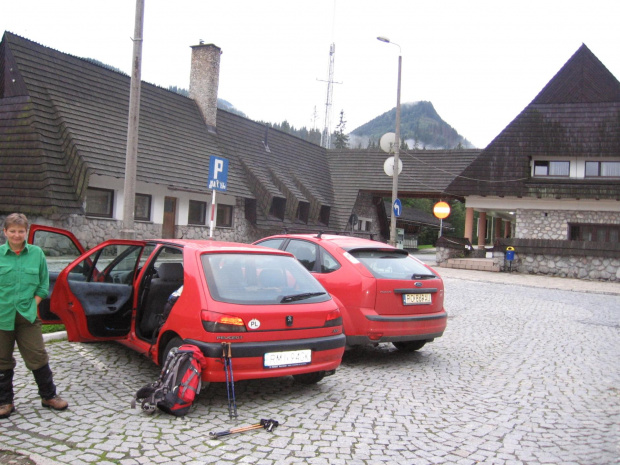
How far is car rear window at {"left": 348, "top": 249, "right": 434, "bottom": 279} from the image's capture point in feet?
22.8

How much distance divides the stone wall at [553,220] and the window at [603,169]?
1994mm

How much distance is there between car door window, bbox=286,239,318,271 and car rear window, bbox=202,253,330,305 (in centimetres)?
157

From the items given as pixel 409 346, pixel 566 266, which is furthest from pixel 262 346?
pixel 566 266

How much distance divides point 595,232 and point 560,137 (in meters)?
5.01

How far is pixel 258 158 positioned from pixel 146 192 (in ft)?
31.8

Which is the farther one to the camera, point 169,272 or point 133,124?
point 133,124

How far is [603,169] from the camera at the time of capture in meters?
27.4

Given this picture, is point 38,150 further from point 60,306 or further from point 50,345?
point 60,306

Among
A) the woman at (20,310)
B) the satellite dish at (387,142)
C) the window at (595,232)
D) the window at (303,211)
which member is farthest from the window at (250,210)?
the woman at (20,310)

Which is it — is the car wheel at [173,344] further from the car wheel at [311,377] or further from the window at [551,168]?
the window at [551,168]

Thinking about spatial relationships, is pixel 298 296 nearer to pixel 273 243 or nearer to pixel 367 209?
pixel 273 243

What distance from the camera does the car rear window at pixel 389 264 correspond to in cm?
696

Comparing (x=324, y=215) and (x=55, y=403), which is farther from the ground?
(x=324, y=215)

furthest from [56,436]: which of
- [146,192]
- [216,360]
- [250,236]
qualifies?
[250,236]
